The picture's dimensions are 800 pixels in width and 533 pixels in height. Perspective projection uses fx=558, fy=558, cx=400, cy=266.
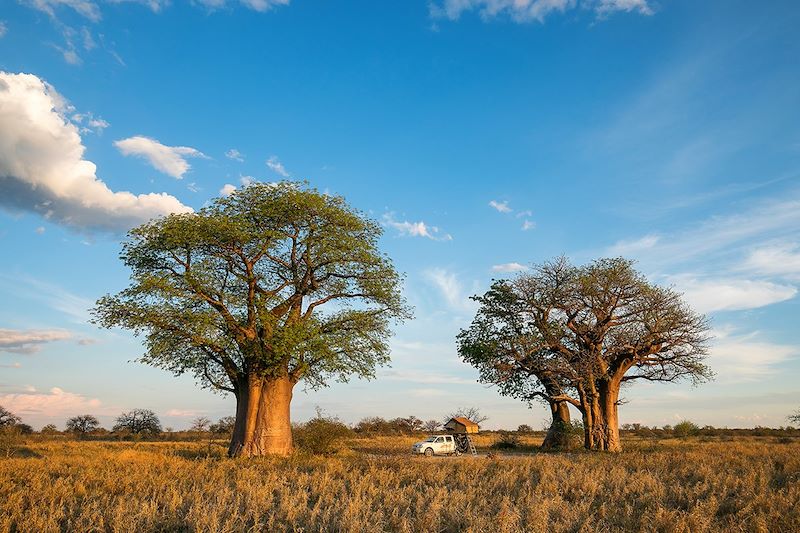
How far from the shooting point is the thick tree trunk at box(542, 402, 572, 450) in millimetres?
35750

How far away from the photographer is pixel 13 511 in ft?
32.2

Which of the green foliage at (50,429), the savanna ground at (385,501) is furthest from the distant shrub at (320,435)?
the green foliage at (50,429)

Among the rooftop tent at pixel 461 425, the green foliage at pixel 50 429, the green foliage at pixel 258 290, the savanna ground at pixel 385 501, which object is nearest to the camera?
the savanna ground at pixel 385 501

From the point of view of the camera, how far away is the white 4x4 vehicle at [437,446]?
1347 inches

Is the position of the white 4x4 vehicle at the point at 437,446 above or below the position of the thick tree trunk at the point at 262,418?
below

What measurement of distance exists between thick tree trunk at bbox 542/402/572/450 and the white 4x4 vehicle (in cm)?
606

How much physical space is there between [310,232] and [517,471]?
14078 mm

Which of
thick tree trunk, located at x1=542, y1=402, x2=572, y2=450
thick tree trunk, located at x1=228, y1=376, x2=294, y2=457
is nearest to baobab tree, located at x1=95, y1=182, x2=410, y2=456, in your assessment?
thick tree trunk, located at x1=228, y1=376, x2=294, y2=457

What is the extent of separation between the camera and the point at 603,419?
117ft

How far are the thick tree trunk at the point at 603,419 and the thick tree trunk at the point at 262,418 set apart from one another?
19.7 metres

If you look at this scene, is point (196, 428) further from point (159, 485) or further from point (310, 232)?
point (159, 485)

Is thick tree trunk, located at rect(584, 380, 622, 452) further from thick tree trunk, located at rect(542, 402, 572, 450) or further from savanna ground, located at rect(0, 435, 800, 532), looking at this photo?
A: savanna ground, located at rect(0, 435, 800, 532)

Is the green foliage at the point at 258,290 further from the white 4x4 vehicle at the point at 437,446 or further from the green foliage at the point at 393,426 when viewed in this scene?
the green foliage at the point at 393,426

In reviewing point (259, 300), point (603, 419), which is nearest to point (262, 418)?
point (259, 300)
